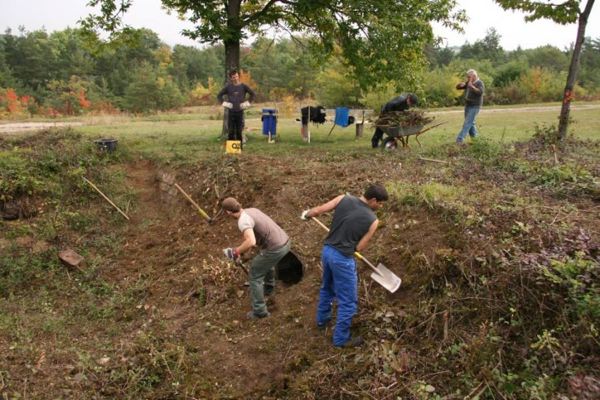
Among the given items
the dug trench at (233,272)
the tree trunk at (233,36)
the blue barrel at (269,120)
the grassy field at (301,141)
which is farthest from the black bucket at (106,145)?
the blue barrel at (269,120)

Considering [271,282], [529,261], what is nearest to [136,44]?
[271,282]

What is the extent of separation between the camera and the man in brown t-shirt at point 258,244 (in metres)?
5.22

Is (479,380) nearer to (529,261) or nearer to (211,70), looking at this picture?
(529,261)

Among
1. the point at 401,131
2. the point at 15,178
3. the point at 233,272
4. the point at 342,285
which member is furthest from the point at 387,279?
the point at 15,178

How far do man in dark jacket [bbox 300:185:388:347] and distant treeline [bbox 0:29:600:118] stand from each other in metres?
22.9

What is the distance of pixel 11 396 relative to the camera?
4668mm

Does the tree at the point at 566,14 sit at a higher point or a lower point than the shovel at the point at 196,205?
higher

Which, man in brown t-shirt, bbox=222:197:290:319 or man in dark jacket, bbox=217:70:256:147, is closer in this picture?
man in brown t-shirt, bbox=222:197:290:319

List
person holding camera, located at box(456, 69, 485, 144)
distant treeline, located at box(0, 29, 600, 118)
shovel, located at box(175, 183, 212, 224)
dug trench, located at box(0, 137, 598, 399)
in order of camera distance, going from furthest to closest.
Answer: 1. distant treeline, located at box(0, 29, 600, 118)
2. person holding camera, located at box(456, 69, 485, 144)
3. shovel, located at box(175, 183, 212, 224)
4. dug trench, located at box(0, 137, 598, 399)

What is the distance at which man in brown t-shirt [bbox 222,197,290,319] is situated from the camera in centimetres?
522

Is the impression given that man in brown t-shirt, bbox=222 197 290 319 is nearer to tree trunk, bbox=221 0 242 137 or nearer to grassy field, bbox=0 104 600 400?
grassy field, bbox=0 104 600 400

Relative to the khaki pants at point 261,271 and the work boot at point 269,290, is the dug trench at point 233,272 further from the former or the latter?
the khaki pants at point 261,271

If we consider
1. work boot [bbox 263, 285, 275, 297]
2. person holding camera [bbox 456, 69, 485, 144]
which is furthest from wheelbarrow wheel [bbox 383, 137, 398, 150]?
work boot [bbox 263, 285, 275, 297]

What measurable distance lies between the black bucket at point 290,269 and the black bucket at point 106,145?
20.9 ft
